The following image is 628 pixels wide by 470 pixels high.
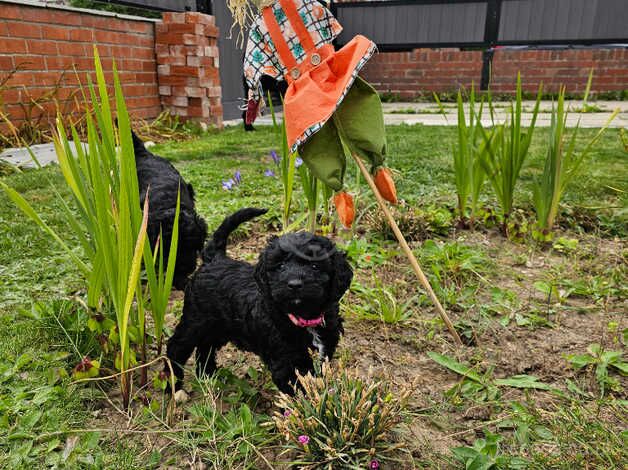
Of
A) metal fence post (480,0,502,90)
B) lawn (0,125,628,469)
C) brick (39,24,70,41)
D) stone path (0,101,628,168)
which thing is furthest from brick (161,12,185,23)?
metal fence post (480,0,502,90)

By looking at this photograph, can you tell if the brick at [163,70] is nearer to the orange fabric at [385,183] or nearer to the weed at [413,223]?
the weed at [413,223]

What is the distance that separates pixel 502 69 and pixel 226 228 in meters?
12.8

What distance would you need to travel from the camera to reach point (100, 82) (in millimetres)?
1567

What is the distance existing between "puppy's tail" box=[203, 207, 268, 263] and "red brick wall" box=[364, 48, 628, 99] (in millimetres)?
12370

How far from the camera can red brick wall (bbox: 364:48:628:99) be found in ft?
41.2

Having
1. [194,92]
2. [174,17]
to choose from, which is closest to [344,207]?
[194,92]

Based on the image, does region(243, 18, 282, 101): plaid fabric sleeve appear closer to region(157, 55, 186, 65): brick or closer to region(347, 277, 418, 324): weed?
region(347, 277, 418, 324): weed

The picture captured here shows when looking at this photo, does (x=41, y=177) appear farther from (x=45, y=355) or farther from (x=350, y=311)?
(x=350, y=311)

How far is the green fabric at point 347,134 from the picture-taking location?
81.7 inches

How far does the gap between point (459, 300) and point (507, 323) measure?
0.29 m

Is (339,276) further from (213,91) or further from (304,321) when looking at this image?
(213,91)

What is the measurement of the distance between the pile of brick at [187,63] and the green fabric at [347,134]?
6127 mm

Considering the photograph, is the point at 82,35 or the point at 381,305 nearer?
the point at 381,305

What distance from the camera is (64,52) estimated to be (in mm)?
6113
